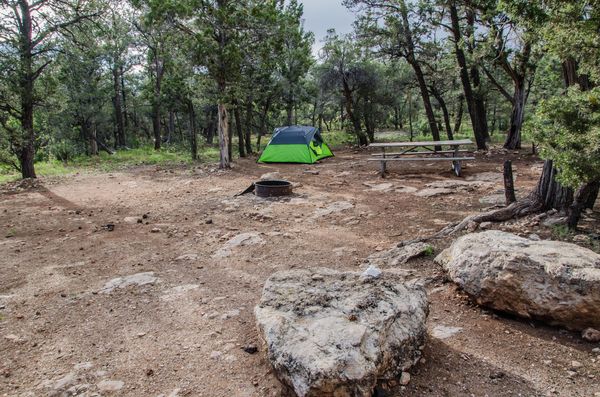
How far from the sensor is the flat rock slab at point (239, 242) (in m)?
5.24

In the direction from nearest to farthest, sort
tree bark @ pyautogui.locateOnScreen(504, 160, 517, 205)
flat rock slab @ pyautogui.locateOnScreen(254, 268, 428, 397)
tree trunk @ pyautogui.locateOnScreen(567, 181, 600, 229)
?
flat rock slab @ pyautogui.locateOnScreen(254, 268, 428, 397)
tree trunk @ pyautogui.locateOnScreen(567, 181, 600, 229)
tree bark @ pyautogui.locateOnScreen(504, 160, 517, 205)

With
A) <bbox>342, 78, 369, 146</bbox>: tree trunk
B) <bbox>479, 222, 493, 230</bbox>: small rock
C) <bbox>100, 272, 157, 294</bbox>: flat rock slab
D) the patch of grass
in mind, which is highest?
<bbox>342, 78, 369, 146</bbox>: tree trunk

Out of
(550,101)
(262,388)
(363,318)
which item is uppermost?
(550,101)

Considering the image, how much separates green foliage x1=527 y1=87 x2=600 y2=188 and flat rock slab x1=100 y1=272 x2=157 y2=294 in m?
4.44

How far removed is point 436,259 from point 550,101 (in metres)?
1.91

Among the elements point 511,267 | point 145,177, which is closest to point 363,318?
point 511,267

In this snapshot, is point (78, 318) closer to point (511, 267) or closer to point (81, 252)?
point (81, 252)

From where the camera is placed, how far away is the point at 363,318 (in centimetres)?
244

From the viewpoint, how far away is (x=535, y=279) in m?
2.93

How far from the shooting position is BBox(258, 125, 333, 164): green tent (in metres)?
14.5

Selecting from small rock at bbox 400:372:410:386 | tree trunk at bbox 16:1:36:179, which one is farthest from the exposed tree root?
tree trunk at bbox 16:1:36:179

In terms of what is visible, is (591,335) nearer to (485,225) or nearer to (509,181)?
(485,225)

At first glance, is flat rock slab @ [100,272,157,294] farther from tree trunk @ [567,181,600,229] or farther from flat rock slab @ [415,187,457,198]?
flat rock slab @ [415,187,457,198]

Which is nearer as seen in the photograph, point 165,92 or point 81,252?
point 81,252
